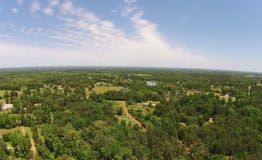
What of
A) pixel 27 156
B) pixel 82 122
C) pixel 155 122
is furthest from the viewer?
pixel 155 122

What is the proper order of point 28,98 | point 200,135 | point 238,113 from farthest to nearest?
1. point 28,98
2. point 238,113
3. point 200,135

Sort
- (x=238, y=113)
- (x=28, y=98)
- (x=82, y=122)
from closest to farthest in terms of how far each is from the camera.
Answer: (x=82, y=122) → (x=238, y=113) → (x=28, y=98)

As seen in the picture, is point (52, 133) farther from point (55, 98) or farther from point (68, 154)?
point (55, 98)

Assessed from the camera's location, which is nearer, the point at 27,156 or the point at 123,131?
the point at 27,156

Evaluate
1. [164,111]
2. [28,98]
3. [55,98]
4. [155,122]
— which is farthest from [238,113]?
[28,98]

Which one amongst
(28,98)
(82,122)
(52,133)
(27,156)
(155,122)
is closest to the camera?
(27,156)

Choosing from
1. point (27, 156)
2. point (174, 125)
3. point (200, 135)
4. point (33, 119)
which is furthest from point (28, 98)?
point (200, 135)

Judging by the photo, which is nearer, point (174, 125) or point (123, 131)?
point (123, 131)

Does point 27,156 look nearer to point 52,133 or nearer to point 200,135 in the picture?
point 52,133
